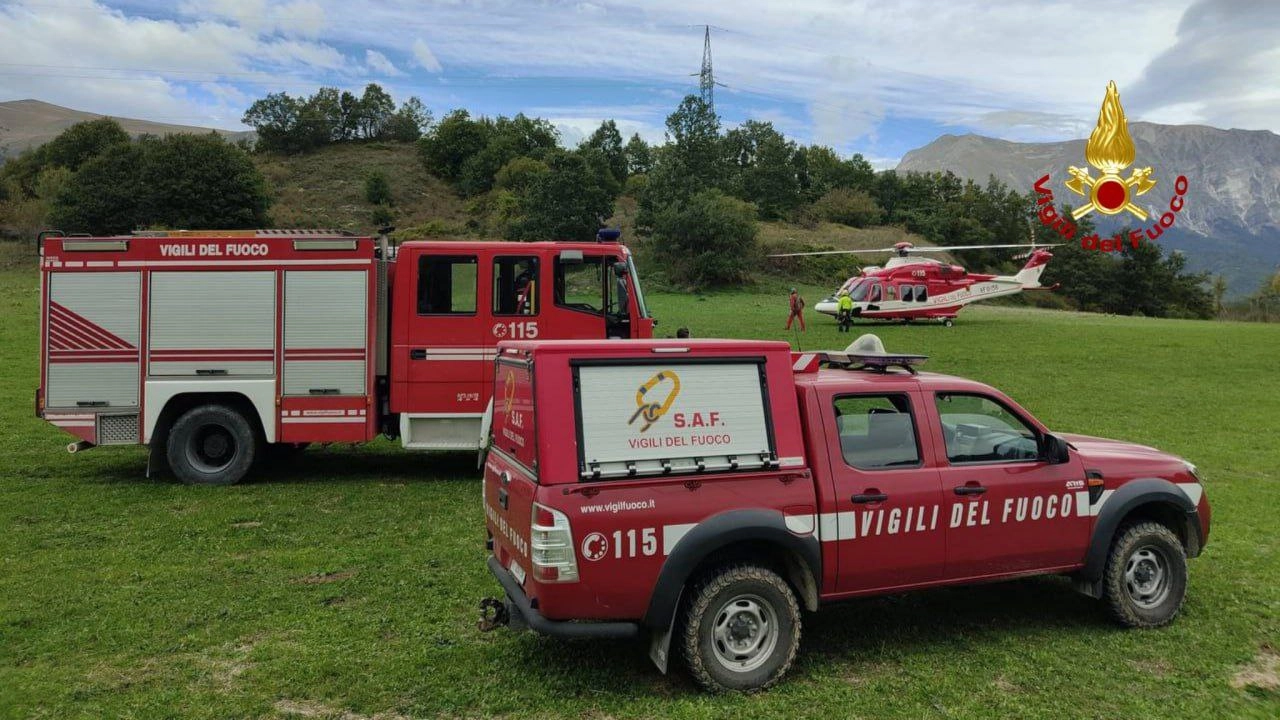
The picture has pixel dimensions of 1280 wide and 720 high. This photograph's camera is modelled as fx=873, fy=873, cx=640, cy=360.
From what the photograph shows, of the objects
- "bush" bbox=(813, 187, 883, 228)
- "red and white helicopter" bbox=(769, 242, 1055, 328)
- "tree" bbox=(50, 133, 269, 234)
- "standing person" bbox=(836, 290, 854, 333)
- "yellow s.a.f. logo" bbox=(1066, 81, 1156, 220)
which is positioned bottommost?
"standing person" bbox=(836, 290, 854, 333)

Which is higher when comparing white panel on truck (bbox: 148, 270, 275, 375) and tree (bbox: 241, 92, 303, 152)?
tree (bbox: 241, 92, 303, 152)

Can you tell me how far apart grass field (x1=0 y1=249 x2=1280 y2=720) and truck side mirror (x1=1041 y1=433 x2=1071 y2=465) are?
1275mm

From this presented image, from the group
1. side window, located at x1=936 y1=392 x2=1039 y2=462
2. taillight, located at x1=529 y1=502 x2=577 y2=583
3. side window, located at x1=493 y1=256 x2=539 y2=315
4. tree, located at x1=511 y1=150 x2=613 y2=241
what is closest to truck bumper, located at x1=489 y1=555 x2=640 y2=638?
taillight, located at x1=529 y1=502 x2=577 y2=583

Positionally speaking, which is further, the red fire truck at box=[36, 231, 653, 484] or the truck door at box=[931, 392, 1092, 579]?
the red fire truck at box=[36, 231, 653, 484]

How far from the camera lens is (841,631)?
6.28 metres

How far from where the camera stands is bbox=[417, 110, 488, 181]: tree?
390ft

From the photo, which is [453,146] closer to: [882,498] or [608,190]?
[608,190]

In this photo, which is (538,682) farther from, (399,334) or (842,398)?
(399,334)

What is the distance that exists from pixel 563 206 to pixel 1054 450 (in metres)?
65.4

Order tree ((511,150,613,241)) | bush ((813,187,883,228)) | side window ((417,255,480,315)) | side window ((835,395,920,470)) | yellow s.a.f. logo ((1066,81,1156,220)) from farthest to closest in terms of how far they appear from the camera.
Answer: bush ((813,187,883,228)), tree ((511,150,613,241)), yellow s.a.f. logo ((1066,81,1156,220)), side window ((417,255,480,315)), side window ((835,395,920,470))

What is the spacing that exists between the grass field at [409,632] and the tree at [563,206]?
5859 cm

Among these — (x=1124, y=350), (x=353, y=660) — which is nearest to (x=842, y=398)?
(x=353, y=660)

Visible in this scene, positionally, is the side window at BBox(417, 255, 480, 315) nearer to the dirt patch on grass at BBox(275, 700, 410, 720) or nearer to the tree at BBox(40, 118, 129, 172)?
the dirt patch on grass at BBox(275, 700, 410, 720)

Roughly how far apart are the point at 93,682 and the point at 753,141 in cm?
12383
